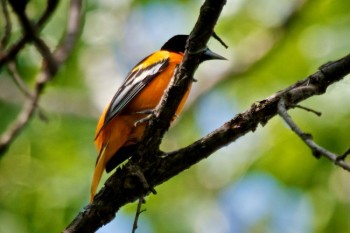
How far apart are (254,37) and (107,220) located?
5631 millimetres

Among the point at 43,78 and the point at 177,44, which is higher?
the point at 177,44

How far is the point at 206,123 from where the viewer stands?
9.16m

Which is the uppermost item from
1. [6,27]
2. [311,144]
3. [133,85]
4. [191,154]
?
[133,85]

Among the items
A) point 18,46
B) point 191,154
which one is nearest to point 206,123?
point 191,154

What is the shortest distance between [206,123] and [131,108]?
3.87 metres

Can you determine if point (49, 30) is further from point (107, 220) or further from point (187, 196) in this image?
point (107, 220)

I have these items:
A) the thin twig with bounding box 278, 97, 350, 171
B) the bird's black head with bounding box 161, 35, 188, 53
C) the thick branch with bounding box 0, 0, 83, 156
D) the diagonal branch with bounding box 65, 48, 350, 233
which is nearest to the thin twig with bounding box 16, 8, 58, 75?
the thick branch with bounding box 0, 0, 83, 156

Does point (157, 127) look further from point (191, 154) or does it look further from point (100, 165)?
point (100, 165)

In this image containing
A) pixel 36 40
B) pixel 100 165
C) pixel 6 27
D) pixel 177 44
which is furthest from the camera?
pixel 177 44

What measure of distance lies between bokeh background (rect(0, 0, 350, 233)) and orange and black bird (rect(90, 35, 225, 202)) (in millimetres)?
1962

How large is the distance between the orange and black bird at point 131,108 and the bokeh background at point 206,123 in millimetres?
1962

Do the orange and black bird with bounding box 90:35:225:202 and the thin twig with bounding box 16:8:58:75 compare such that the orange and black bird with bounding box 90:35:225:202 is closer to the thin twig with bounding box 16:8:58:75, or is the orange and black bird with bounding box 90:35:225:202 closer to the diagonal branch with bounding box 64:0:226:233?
the diagonal branch with bounding box 64:0:226:233

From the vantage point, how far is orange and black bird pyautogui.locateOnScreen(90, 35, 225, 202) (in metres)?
5.14

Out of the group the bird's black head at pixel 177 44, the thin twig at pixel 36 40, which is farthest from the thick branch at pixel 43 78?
the bird's black head at pixel 177 44
